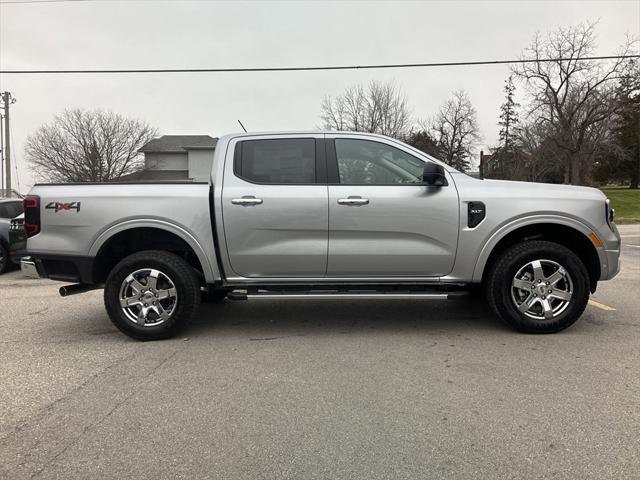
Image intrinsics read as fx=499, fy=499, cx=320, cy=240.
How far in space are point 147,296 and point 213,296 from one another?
131cm

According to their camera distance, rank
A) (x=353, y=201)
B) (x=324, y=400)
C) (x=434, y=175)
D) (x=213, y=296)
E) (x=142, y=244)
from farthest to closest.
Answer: (x=213, y=296) → (x=142, y=244) → (x=353, y=201) → (x=434, y=175) → (x=324, y=400)

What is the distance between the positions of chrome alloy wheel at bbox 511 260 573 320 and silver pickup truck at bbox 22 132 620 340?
0.04ft

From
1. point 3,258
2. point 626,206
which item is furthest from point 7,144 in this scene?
point 626,206

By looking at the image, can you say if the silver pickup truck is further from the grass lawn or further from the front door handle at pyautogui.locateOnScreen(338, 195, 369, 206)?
the grass lawn

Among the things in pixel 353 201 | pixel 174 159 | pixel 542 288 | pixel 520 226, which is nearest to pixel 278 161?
pixel 353 201

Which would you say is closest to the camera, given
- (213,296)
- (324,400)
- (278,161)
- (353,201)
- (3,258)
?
(324,400)

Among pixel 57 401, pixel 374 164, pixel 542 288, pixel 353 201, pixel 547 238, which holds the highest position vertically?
pixel 374 164

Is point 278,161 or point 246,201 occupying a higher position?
point 278,161

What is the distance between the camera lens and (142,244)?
527 cm

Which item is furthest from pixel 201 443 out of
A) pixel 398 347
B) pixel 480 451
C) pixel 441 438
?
pixel 398 347

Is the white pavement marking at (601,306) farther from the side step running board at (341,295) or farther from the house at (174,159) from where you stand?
the house at (174,159)

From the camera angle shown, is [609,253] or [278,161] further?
[278,161]

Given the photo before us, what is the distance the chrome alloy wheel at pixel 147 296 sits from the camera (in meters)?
4.89

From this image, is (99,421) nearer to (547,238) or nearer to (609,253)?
(547,238)
